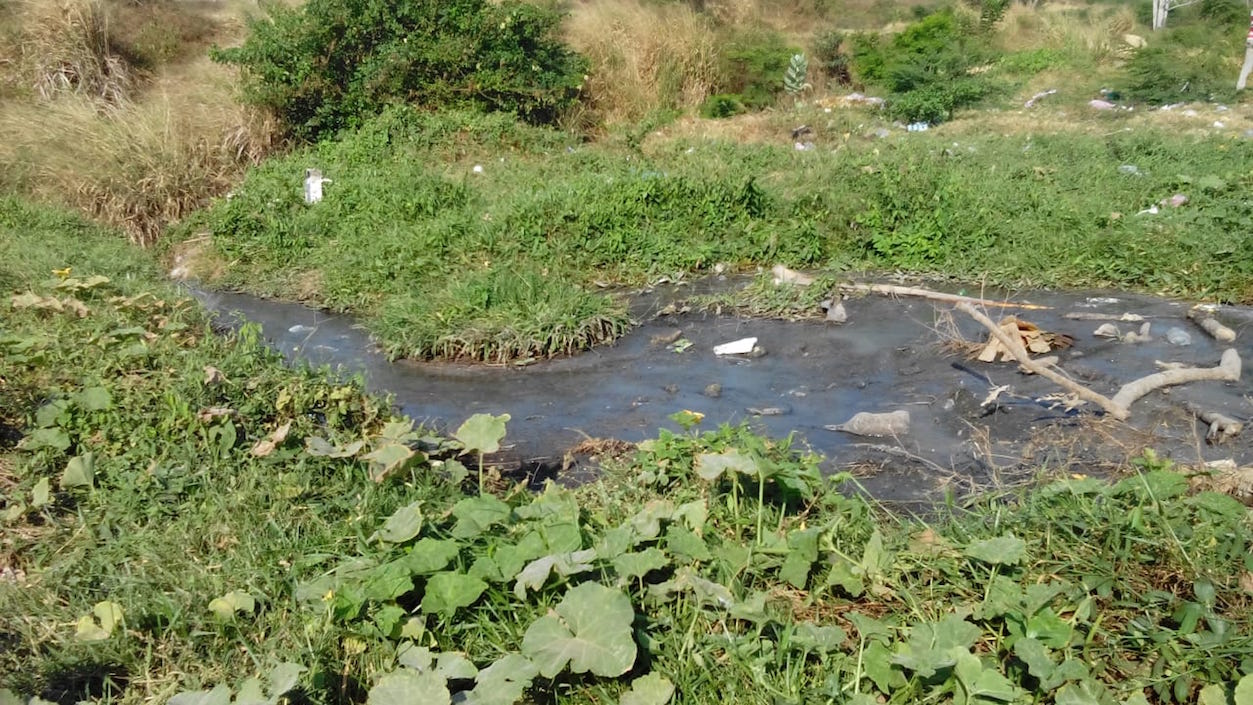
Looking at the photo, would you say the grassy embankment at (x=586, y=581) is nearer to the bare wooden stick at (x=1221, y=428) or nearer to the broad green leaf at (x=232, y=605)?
the broad green leaf at (x=232, y=605)

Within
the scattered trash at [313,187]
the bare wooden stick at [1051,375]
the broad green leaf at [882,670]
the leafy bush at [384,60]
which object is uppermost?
the leafy bush at [384,60]

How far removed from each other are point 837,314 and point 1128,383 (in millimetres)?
1804

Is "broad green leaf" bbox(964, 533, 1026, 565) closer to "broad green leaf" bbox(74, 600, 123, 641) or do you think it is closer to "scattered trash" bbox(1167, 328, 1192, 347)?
"broad green leaf" bbox(74, 600, 123, 641)

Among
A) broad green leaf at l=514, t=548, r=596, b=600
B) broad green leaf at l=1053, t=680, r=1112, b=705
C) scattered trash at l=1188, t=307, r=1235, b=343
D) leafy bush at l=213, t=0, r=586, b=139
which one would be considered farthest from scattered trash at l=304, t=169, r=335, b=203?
broad green leaf at l=1053, t=680, r=1112, b=705

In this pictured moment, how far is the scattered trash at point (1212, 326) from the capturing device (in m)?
5.14

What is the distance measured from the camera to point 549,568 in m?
2.46

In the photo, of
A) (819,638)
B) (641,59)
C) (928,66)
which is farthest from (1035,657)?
(928,66)

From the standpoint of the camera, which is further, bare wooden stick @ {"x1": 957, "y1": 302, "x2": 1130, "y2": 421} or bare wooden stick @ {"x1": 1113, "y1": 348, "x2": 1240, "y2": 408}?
bare wooden stick @ {"x1": 1113, "y1": 348, "x2": 1240, "y2": 408}

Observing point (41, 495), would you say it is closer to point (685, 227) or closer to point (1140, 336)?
point (685, 227)

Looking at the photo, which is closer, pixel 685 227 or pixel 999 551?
pixel 999 551

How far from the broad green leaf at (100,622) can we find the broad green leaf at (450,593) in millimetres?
778

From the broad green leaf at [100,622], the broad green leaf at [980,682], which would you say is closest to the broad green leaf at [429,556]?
the broad green leaf at [100,622]

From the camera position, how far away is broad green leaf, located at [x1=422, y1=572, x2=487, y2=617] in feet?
8.17

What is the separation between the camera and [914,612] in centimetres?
254
